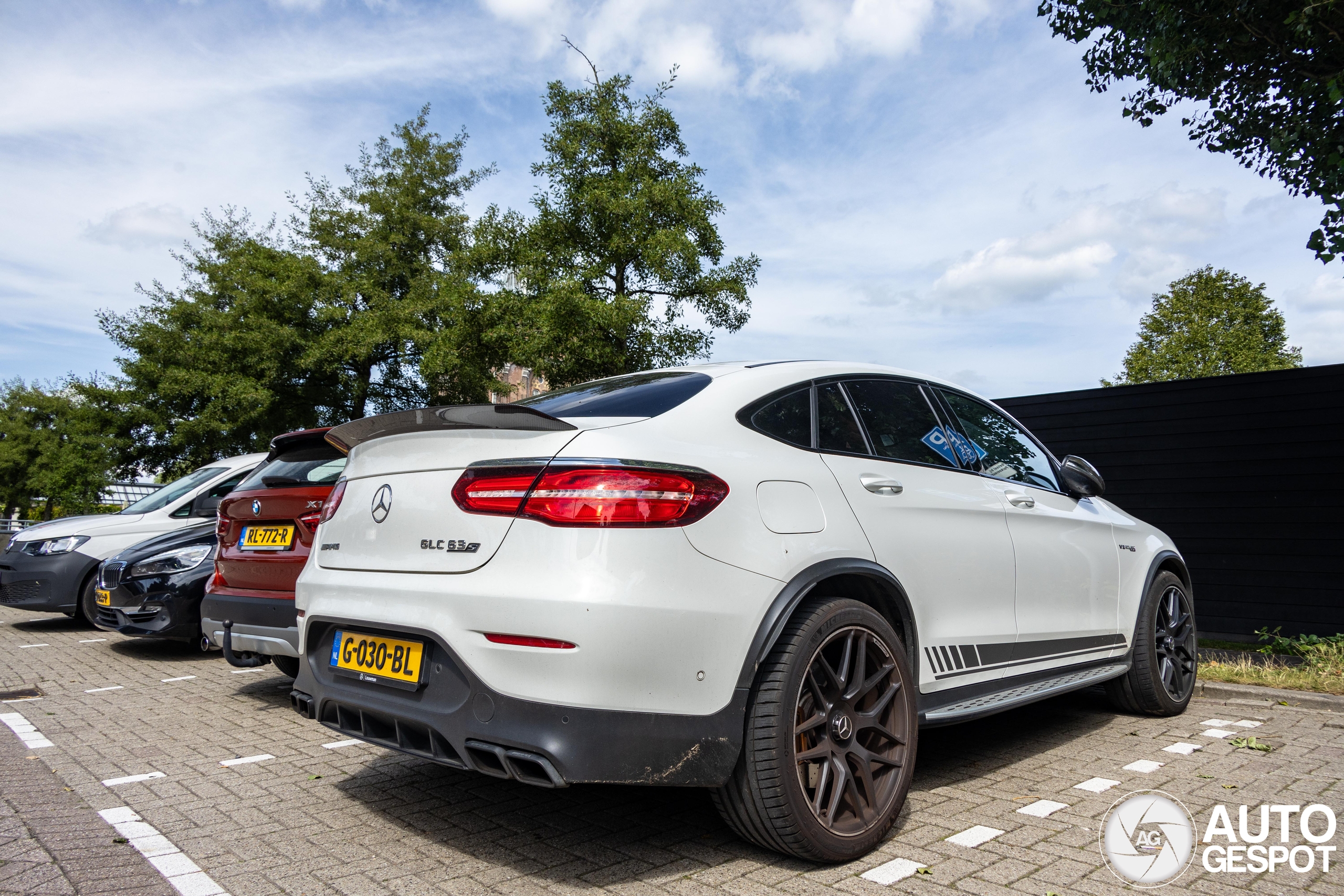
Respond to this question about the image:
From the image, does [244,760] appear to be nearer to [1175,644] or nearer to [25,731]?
[25,731]

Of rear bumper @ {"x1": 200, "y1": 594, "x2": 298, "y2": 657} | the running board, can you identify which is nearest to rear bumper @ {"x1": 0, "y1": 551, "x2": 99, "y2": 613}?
rear bumper @ {"x1": 200, "y1": 594, "x2": 298, "y2": 657}

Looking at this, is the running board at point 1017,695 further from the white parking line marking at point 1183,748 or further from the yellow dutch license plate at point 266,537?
the yellow dutch license plate at point 266,537

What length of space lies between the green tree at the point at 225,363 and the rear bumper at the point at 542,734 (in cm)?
2629

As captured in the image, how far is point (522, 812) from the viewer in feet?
11.9

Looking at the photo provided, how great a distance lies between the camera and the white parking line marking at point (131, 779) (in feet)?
13.3

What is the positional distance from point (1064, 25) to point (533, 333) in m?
14.1

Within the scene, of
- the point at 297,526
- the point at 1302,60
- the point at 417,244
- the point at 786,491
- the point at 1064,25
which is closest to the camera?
the point at 786,491

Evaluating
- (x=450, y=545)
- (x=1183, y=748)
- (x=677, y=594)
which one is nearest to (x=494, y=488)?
(x=450, y=545)

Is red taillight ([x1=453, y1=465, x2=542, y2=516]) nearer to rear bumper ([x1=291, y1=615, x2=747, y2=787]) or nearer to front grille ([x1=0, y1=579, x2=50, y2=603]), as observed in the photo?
rear bumper ([x1=291, y1=615, x2=747, y2=787])

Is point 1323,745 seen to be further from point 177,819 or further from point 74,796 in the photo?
point 74,796

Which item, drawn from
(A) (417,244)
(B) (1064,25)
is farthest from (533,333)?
(B) (1064,25)

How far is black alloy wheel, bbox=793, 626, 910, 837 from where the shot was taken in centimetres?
297

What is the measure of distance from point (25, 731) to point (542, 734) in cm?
422

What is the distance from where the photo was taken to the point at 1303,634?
345 inches
